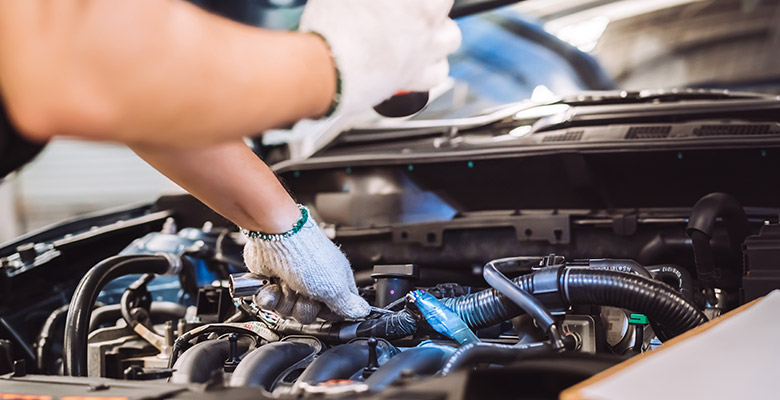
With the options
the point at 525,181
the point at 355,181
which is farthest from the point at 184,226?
the point at 525,181

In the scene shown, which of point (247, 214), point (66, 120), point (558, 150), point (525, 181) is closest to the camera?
point (66, 120)

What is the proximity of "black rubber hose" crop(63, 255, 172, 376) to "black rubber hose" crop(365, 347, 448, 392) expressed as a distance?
0.76 metres

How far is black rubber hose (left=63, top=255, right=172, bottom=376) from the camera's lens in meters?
1.49

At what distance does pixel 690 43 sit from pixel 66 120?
2.12 m

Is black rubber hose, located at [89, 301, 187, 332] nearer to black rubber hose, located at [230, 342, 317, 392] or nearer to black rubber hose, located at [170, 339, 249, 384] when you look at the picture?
black rubber hose, located at [170, 339, 249, 384]

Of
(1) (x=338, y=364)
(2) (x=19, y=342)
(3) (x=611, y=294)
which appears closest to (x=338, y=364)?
(1) (x=338, y=364)

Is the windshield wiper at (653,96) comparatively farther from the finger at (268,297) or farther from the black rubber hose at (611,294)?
the finger at (268,297)

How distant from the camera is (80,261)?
2207mm

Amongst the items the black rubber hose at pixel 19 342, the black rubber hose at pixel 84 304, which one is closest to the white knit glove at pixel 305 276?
the black rubber hose at pixel 84 304

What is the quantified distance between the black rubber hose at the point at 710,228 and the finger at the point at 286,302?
2.85ft

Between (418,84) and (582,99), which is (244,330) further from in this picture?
(582,99)

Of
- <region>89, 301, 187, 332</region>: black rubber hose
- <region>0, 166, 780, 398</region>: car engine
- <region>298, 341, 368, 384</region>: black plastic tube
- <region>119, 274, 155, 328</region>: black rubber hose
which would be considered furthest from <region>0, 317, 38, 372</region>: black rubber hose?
<region>298, 341, 368, 384</region>: black plastic tube

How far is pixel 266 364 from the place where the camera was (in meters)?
1.21

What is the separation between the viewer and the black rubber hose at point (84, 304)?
1.49 meters
